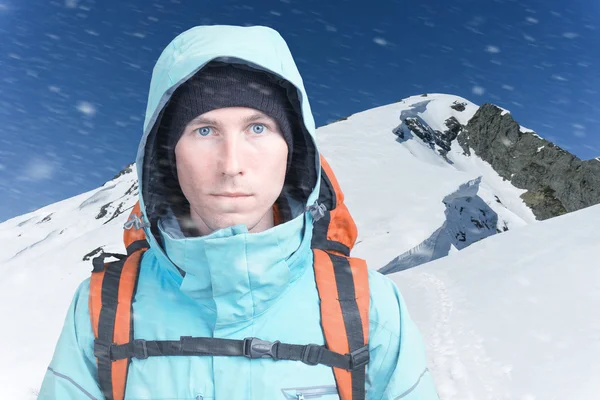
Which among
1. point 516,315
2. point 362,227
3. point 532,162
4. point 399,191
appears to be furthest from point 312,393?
point 532,162

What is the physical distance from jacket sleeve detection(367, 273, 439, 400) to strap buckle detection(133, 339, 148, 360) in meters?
0.83

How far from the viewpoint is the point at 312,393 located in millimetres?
1999

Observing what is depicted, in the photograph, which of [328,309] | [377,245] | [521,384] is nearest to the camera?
[328,309]

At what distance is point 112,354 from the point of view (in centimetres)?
199

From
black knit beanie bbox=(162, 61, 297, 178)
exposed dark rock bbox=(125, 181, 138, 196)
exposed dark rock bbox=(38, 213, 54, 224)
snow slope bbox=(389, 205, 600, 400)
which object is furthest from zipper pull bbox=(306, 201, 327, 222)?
exposed dark rock bbox=(38, 213, 54, 224)

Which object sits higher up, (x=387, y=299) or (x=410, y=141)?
(x=387, y=299)

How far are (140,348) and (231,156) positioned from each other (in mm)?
773

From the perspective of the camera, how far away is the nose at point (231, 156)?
6.01 feet

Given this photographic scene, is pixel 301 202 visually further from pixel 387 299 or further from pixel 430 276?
pixel 430 276

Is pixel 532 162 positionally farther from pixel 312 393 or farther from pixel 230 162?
pixel 230 162

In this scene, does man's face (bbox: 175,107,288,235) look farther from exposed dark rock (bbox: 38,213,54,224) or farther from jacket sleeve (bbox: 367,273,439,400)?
exposed dark rock (bbox: 38,213,54,224)

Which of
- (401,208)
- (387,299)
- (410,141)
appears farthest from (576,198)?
(387,299)

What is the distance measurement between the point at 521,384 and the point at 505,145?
68.6 m

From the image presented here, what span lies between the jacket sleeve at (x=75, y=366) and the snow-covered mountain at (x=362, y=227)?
335cm
